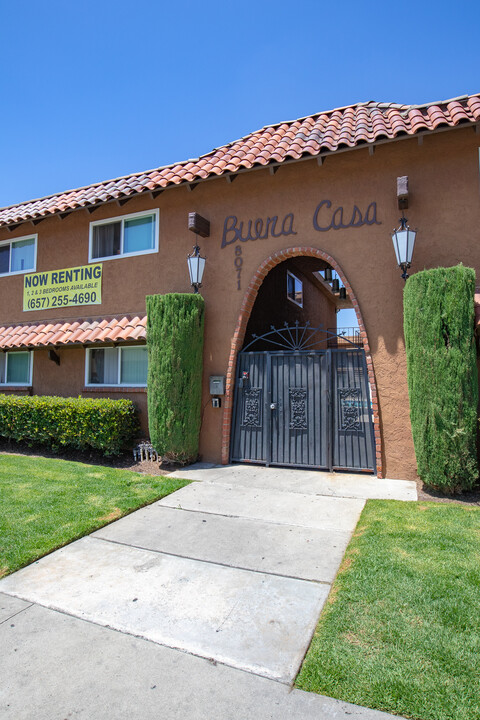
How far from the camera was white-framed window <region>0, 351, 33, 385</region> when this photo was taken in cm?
1138

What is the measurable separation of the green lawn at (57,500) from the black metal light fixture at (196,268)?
12.2 feet

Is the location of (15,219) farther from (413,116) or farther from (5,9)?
(413,116)

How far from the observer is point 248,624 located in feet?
10.6

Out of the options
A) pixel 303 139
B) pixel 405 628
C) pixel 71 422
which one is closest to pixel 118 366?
pixel 71 422

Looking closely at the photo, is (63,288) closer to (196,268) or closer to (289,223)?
(196,268)

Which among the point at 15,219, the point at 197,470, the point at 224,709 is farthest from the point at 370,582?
the point at 15,219

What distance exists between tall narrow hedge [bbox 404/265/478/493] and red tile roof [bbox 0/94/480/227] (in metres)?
2.66

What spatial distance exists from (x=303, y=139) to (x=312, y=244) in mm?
2039

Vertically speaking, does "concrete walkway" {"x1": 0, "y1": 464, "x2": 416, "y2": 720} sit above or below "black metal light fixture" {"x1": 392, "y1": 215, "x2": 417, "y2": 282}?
below

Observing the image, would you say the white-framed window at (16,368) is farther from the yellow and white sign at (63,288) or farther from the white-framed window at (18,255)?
the white-framed window at (18,255)

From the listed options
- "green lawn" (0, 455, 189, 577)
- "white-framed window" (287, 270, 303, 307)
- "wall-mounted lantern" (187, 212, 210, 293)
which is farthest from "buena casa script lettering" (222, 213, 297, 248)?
"green lawn" (0, 455, 189, 577)

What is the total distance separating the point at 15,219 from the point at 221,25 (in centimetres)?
631

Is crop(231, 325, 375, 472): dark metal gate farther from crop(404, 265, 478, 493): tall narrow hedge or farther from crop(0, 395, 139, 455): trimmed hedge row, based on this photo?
crop(0, 395, 139, 455): trimmed hedge row

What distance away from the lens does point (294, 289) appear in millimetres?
13609
